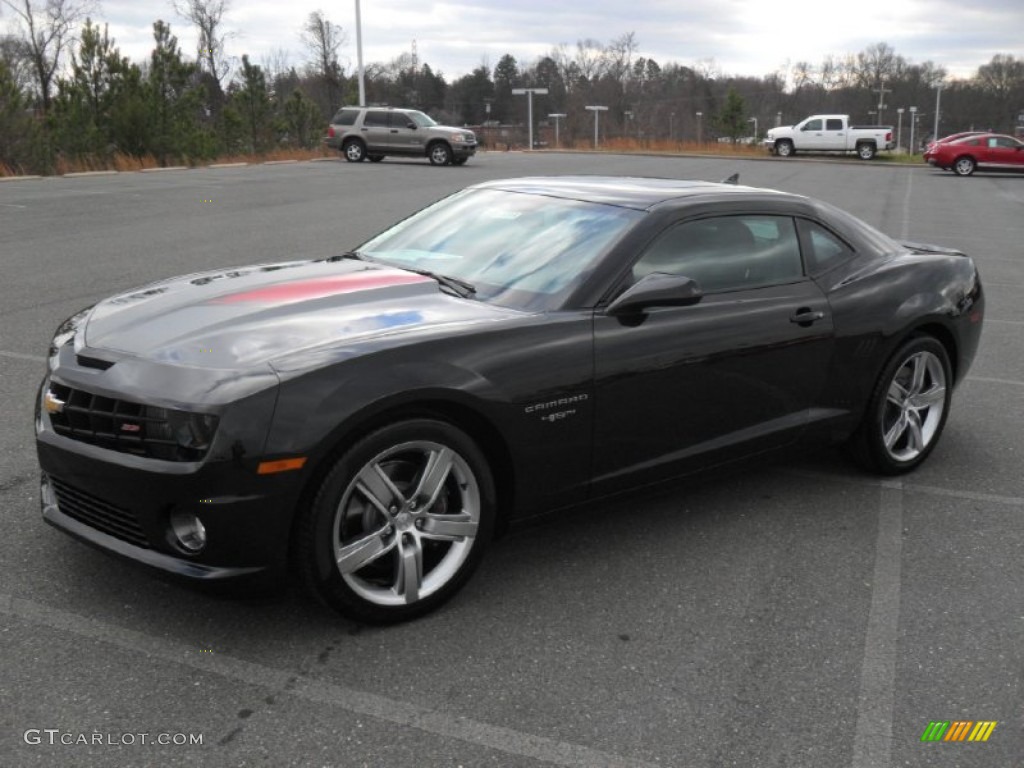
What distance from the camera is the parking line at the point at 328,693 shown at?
269 cm

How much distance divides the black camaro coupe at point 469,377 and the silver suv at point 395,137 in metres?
28.3

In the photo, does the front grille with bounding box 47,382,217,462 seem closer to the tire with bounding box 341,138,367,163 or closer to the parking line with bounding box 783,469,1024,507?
the parking line with bounding box 783,469,1024,507

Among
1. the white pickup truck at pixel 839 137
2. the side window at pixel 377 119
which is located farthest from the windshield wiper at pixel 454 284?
the white pickup truck at pixel 839 137

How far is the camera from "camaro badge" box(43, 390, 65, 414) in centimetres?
325

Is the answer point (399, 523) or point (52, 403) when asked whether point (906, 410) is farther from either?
point (52, 403)

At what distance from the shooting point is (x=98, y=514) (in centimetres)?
318

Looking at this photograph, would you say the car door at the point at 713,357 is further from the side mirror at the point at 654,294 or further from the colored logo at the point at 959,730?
the colored logo at the point at 959,730

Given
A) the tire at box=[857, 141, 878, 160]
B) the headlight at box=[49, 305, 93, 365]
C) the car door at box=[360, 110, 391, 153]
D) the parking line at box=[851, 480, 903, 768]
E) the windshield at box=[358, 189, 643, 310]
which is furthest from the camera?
the tire at box=[857, 141, 878, 160]

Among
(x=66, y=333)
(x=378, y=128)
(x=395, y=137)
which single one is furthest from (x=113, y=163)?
(x=66, y=333)

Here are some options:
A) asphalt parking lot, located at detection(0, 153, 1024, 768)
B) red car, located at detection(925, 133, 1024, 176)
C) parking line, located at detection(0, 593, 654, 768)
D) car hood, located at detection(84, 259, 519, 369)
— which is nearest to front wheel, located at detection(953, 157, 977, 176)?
red car, located at detection(925, 133, 1024, 176)

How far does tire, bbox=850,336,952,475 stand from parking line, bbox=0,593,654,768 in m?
2.76

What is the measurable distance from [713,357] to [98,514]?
243cm

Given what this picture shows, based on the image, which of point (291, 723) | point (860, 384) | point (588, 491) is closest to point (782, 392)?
point (860, 384)

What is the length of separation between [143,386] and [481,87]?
118 meters
